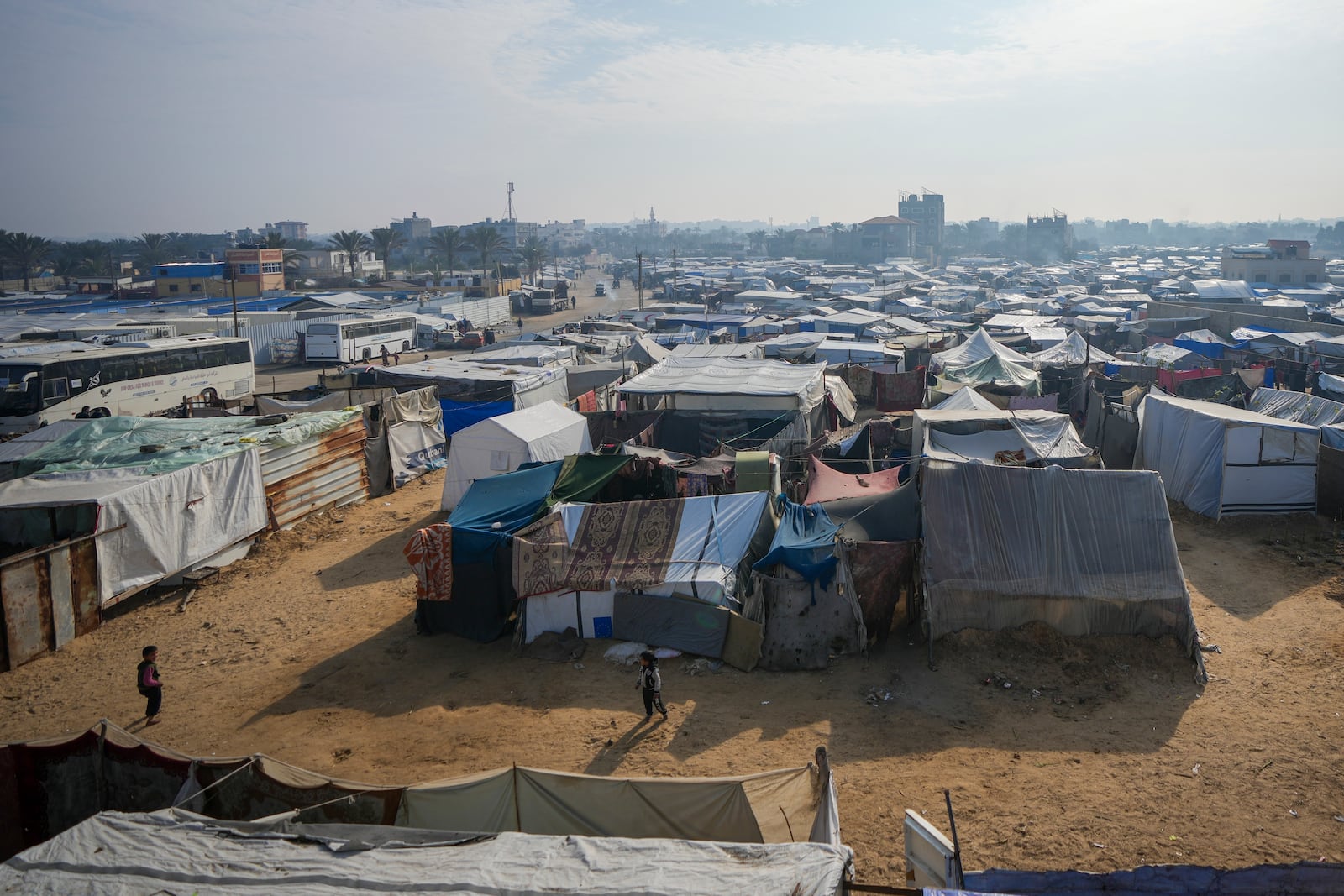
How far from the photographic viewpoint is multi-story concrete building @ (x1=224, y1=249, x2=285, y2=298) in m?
61.8

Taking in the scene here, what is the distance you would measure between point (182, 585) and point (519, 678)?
20.4 feet

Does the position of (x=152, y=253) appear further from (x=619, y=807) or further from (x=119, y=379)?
(x=619, y=807)

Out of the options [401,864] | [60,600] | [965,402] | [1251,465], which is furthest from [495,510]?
[1251,465]

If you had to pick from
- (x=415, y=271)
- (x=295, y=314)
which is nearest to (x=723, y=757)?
(x=295, y=314)

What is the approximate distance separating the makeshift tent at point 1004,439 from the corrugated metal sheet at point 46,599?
1222 cm

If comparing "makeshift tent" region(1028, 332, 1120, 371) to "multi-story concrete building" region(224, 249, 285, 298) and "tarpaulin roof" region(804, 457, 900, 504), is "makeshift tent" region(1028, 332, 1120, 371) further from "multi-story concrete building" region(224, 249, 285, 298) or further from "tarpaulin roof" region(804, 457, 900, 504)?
"multi-story concrete building" region(224, 249, 285, 298)

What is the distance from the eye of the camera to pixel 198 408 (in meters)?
21.2

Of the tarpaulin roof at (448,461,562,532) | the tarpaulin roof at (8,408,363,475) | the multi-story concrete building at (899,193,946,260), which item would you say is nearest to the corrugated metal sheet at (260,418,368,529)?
the tarpaulin roof at (8,408,363,475)

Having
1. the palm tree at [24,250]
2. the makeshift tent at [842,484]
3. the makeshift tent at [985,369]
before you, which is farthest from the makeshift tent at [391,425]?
the palm tree at [24,250]

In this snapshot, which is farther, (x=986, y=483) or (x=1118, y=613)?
(x=986, y=483)

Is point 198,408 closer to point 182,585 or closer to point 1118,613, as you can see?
point 182,585

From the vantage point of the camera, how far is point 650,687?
8914mm

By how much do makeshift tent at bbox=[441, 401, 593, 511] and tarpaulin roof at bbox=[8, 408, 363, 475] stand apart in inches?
101

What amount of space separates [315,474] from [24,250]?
68383 millimetres
